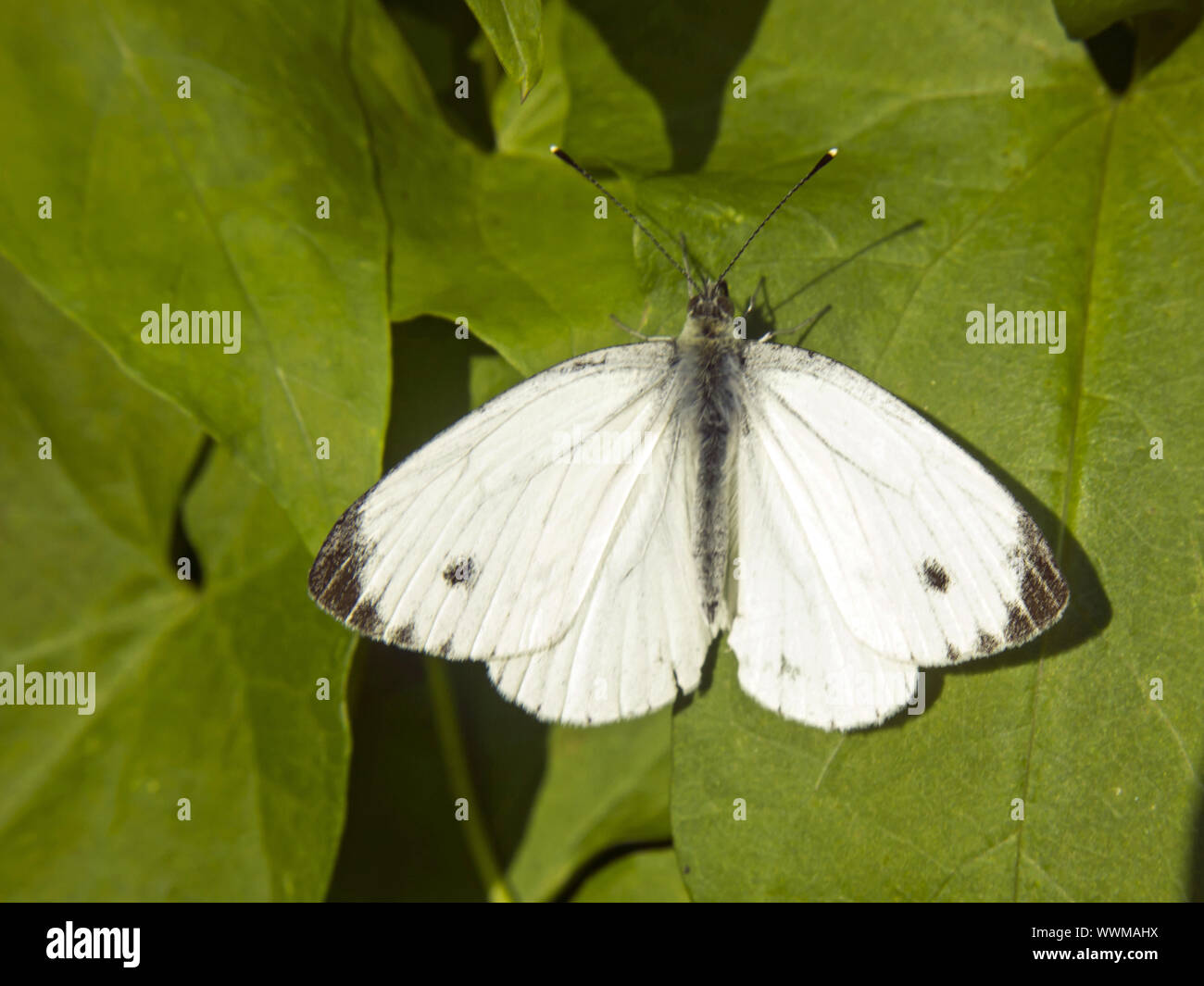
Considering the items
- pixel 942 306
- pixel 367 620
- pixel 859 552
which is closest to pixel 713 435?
pixel 859 552

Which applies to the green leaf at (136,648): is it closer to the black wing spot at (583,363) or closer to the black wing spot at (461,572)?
the black wing spot at (461,572)

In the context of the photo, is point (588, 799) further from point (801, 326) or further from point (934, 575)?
point (801, 326)

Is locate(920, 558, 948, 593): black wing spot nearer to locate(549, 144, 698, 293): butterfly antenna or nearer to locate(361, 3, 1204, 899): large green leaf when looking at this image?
locate(361, 3, 1204, 899): large green leaf

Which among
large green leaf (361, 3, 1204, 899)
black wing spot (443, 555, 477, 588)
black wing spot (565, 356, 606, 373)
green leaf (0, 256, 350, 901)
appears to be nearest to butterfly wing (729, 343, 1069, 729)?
large green leaf (361, 3, 1204, 899)

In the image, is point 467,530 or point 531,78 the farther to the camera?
point 467,530

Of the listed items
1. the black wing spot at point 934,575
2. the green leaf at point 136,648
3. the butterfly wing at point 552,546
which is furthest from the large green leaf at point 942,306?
the green leaf at point 136,648
